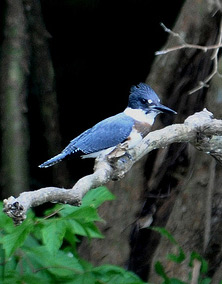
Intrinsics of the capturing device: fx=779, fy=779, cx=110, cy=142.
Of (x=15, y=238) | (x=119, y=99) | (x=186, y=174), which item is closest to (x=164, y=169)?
(x=186, y=174)

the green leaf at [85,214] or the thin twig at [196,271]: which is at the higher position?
the green leaf at [85,214]

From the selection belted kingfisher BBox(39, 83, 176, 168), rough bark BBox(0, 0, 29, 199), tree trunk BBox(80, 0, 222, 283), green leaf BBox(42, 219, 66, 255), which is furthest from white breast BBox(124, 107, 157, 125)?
green leaf BBox(42, 219, 66, 255)

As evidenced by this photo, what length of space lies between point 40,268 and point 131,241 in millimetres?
1543

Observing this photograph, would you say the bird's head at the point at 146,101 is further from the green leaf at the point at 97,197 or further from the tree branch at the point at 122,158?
the green leaf at the point at 97,197

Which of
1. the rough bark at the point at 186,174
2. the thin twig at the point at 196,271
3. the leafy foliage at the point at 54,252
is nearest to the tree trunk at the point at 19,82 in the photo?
the rough bark at the point at 186,174

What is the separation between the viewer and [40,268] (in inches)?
107

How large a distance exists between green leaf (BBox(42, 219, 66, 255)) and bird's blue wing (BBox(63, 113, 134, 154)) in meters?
0.81

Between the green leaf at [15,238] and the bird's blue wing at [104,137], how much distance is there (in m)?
0.89

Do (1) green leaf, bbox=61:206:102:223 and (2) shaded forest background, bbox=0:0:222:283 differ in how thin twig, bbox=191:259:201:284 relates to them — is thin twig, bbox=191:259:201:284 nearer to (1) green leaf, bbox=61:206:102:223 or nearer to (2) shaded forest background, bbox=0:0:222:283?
(2) shaded forest background, bbox=0:0:222:283

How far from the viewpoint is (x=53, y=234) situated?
247cm

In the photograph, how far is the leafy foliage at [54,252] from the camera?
248 centimetres

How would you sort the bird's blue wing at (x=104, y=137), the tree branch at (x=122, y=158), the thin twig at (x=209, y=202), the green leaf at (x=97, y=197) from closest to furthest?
1. the tree branch at (x=122, y=158)
2. the green leaf at (x=97, y=197)
3. the bird's blue wing at (x=104, y=137)
4. the thin twig at (x=209, y=202)

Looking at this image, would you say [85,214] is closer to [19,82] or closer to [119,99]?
[19,82]

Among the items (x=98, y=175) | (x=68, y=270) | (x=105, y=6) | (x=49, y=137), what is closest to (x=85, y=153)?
(x=68, y=270)
